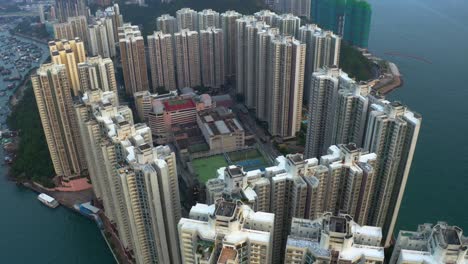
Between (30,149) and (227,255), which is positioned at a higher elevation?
(227,255)

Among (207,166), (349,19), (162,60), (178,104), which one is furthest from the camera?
(349,19)

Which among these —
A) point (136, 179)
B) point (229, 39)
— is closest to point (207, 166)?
point (136, 179)

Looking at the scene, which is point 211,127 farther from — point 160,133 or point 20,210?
point 20,210

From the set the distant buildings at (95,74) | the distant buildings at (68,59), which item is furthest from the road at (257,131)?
the distant buildings at (68,59)

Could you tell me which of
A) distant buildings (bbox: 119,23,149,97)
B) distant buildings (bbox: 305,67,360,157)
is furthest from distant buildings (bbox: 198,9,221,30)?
distant buildings (bbox: 305,67,360,157)

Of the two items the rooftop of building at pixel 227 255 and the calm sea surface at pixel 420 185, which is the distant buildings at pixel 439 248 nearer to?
the rooftop of building at pixel 227 255

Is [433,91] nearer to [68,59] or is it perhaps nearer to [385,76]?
[385,76]
